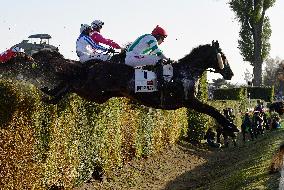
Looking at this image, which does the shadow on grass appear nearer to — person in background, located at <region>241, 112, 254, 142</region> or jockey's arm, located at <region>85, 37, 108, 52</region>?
person in background, located at <region>241, 112, 254, 142</region>

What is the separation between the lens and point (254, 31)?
61750mm

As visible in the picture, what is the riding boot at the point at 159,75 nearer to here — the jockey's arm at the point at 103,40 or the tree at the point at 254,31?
the jockey's arm at the point at 103,40

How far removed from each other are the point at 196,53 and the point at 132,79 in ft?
5.27

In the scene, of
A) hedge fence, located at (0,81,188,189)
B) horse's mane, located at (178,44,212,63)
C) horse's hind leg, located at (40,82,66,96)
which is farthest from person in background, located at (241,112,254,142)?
horse's hind leg, located at (40,82,66,96)

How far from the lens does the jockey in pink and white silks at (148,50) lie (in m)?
10.2

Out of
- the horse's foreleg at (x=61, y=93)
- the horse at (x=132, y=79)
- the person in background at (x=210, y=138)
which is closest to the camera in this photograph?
the horse at (x=132, y=79)

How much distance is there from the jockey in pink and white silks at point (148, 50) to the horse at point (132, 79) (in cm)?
27

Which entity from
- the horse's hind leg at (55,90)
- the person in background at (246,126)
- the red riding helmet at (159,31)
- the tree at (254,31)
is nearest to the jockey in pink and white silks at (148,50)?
the red riding helmet at (159,31)

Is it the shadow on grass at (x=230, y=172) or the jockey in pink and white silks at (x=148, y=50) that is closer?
the jockey in pink and white silks at (x=148, y=50)

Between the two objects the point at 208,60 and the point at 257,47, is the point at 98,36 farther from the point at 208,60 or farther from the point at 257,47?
the point at 257,47

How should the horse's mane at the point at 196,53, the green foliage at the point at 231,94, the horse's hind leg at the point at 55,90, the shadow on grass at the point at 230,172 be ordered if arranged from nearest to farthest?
the horse's mane at the point at 196,53, the horse's hind leg at the point at 55,90, the shadow on grass at the point at 230,172, the green foliage at the point at 231,94

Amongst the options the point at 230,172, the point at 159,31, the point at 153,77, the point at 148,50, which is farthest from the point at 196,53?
the point at 230,172

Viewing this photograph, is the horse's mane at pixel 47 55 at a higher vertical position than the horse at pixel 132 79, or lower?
higher

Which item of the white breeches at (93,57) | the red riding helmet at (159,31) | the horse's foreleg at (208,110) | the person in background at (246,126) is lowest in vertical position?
the person in background at (246,126)
